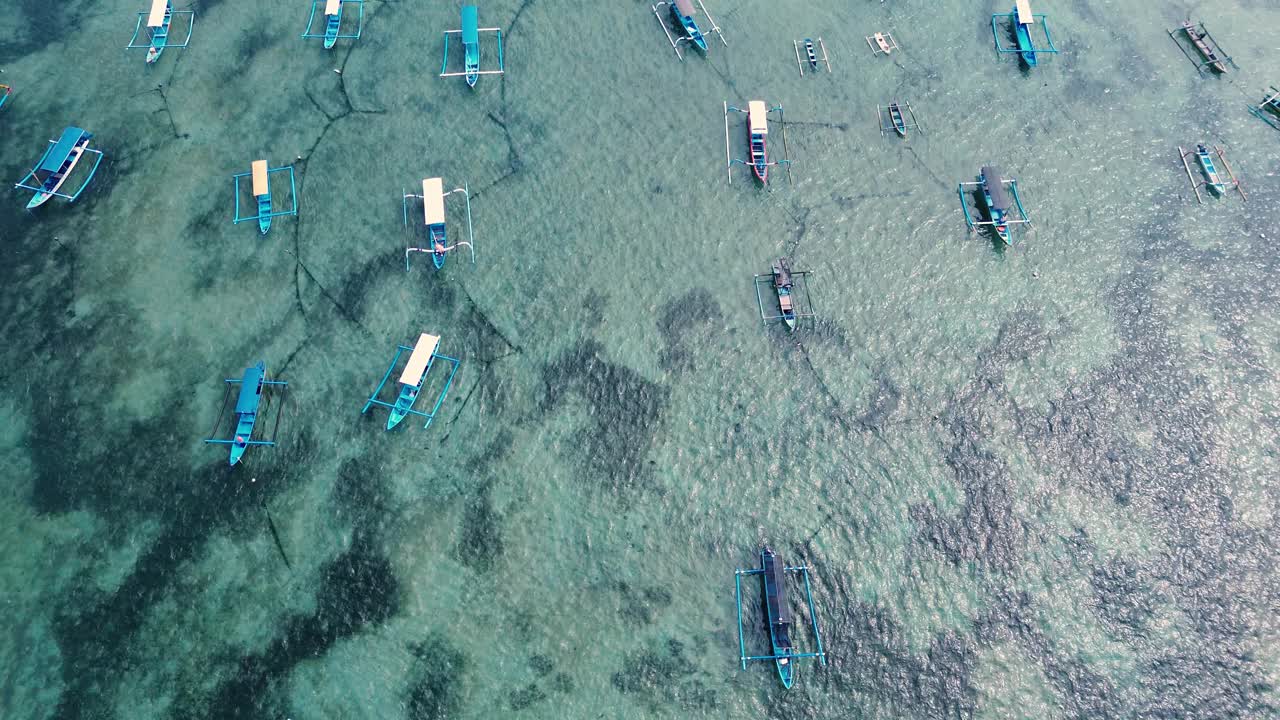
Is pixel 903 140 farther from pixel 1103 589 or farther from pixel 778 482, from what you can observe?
pixel 1103 589

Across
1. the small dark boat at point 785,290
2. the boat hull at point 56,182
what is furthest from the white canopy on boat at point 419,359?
the boat hull at point 56,182

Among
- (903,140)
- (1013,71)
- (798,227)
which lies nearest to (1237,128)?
(1013,71)

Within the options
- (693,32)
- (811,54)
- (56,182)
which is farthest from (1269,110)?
(56,182)

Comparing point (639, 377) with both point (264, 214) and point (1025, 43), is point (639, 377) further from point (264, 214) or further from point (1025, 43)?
point (1025, 43)

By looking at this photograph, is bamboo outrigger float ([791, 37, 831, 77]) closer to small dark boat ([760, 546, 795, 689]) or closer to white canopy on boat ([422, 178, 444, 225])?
white canopy on boat ([422, 178, 444, 225])

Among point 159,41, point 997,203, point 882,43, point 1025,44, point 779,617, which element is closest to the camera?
point 779,617

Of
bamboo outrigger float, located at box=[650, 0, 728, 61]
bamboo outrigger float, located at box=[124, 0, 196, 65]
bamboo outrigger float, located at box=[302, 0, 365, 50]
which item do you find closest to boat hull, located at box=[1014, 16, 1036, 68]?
bamboo outrigger float, located at box=[650, 0, 728, 61]
